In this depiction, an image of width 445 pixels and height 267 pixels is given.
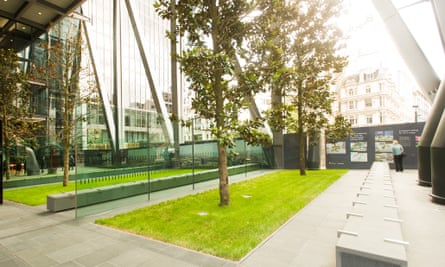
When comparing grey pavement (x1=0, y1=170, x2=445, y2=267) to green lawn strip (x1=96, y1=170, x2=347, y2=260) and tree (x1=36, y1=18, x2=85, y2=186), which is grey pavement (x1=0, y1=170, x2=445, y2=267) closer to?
green lawn strip (x1=96, y1=170, x2=347, y2=260)

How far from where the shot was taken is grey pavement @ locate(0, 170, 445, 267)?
10.0 feet

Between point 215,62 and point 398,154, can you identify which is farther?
point 398,154

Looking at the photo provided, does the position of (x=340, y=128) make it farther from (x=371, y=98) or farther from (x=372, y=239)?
(x=371, y=98)

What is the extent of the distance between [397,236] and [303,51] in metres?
10.8

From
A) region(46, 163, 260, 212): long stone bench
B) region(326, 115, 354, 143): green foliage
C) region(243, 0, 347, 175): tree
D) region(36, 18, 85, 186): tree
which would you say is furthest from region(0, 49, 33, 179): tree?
region(326, 115, 354, 143): green foliage

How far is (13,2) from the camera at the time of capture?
1358 centimetres

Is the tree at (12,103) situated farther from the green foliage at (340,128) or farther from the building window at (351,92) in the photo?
the building window at (351,92)

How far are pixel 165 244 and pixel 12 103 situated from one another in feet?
38.2

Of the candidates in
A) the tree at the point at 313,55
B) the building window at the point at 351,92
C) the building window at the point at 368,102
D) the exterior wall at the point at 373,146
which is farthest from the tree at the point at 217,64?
the building window at the point at 351,92

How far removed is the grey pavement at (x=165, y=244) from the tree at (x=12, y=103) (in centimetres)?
602

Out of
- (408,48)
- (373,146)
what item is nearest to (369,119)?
(373,146)

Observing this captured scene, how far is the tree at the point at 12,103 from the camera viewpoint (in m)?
9.81

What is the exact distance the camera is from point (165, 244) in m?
3.63

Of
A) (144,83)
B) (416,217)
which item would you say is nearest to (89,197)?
(416,217)
